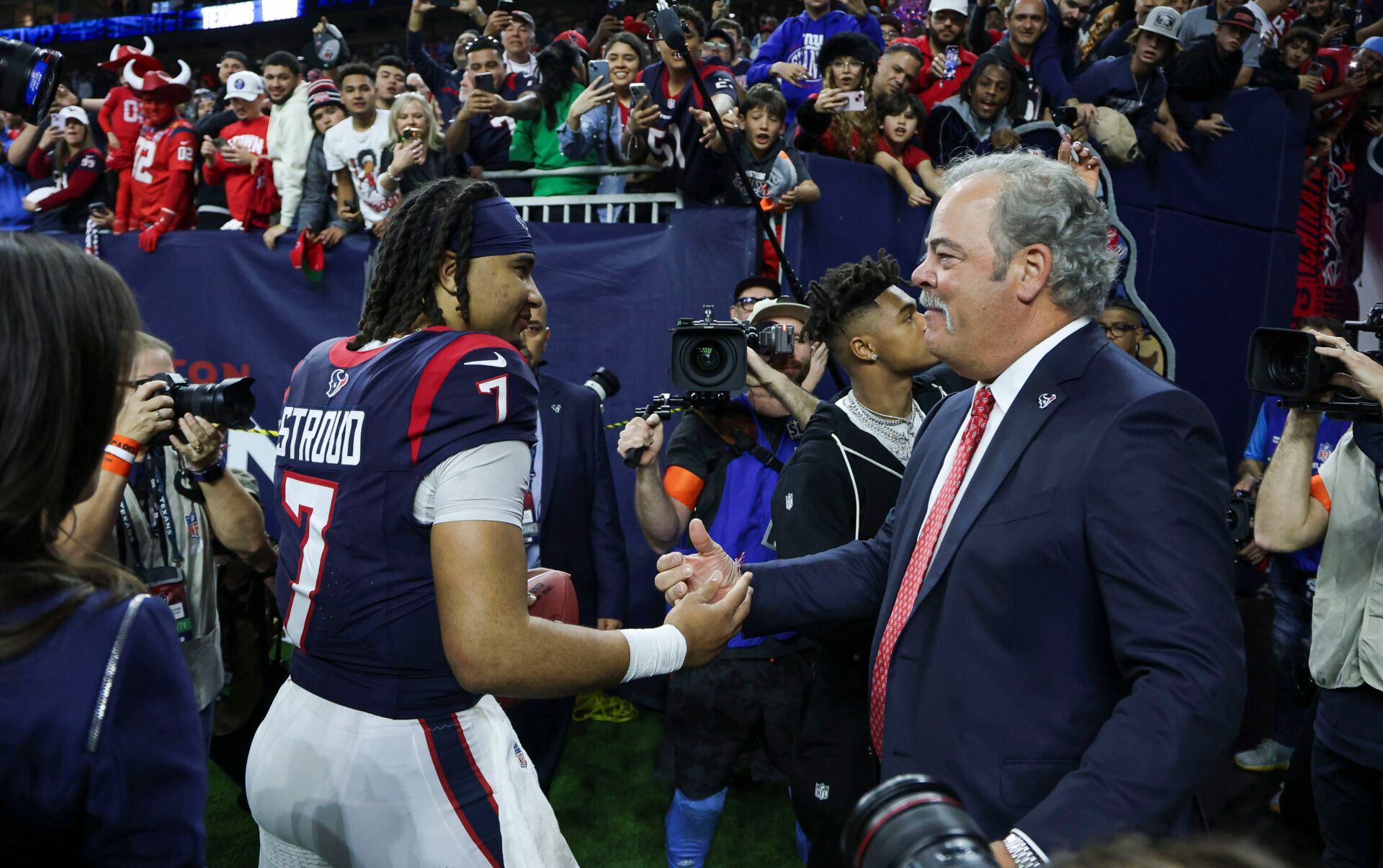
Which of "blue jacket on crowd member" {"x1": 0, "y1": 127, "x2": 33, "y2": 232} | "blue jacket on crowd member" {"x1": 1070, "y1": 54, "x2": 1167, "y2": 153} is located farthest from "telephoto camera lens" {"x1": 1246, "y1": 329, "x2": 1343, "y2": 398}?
"blue jacket on crowd member" {"x1": 0, "y1": 127, "x2": 33, "y2": 232}

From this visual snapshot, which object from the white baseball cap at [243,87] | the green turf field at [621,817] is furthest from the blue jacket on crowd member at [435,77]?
the green turf field at [621,817]

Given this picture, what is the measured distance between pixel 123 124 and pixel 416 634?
8.61 meters

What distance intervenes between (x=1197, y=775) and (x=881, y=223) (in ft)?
15.2

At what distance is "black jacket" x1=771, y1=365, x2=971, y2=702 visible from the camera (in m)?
3.12

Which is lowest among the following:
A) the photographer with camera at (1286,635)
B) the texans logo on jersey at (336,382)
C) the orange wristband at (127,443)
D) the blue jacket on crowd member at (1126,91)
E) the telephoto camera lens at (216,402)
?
the photographer with camera at (1286,635)

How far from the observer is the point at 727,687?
399 cm

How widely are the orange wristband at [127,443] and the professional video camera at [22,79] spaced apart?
862mm

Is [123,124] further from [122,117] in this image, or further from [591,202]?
[591,202]

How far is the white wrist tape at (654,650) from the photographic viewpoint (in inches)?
82.0

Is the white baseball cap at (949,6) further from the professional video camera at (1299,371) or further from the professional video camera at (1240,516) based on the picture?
the professional video camera at (1299,371)

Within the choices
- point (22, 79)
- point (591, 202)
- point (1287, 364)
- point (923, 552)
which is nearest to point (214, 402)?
point (22, 79)

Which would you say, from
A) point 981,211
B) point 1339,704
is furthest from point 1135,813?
point 1339,704

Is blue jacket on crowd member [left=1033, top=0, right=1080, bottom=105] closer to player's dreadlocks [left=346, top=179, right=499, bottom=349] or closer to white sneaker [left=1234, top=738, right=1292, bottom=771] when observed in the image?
white sneaker [left=1234, top=738, right=1292, bottom=771]

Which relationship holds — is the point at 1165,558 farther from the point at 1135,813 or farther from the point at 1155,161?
the point at 1155,161
